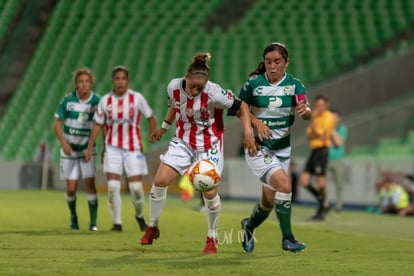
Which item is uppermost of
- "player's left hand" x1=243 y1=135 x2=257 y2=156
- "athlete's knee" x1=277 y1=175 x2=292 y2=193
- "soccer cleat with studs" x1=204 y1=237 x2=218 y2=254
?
"player's left hand" x1=243 y1=135 x2=257 y2=156

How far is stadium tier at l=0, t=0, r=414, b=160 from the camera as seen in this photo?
3291 cm

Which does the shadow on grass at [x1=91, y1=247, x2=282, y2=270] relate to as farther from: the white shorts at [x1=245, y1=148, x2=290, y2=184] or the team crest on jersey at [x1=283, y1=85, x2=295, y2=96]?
the team crest on jersey at [x1=283, y1=85, x2=295, y2=96]

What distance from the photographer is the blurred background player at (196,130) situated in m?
10.3

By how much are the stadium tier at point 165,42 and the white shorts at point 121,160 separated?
57.5ft

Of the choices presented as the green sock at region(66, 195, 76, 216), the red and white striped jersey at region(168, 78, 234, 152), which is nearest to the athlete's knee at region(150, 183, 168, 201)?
the red and white striped jersey at region(168, 78, 234, 152)

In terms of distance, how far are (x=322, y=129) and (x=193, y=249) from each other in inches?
300

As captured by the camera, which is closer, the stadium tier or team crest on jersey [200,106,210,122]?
team crest on jersey [200,106,210,122]

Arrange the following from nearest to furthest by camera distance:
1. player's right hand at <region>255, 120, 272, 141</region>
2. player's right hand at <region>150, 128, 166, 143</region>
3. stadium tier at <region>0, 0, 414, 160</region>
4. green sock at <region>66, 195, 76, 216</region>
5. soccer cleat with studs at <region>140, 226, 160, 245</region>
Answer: player's right hand at <region>255, 120, 272, 141</region> → soccer cleat with studs at <region>140, 226, 160, 245</region> → player's right hand at <region>150, 128, 166, 143</region> → green sock at <region>66, 195, 76, 216</region> → stadium tier at <region>0, 0, 414, 160</region>

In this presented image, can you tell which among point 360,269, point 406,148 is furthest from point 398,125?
point 360,269

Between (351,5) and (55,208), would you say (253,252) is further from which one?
(351,5)

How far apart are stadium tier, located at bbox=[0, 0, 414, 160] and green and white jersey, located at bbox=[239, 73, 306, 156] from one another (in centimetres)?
2091

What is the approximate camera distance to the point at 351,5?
35.3 metres

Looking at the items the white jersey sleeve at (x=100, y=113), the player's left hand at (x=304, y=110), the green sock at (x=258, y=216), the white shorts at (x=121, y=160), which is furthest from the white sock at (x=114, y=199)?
the player's left hand at (x=304, y=110)

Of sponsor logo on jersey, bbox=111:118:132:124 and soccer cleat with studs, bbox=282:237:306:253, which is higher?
sponsor logo on jersey, bbox=111:118:132:124
